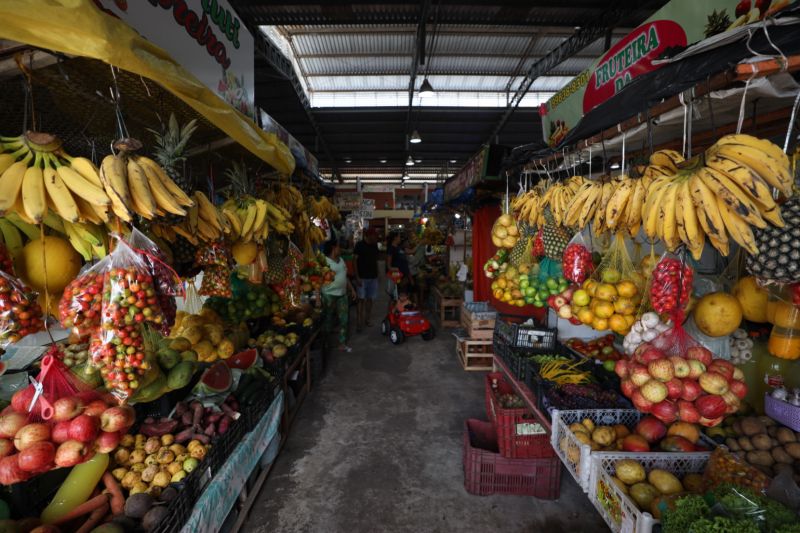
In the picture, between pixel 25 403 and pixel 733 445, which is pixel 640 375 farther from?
pixel 25 403

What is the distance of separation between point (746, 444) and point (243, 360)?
151 inches

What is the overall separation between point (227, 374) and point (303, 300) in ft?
9.97

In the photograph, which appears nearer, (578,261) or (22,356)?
(578,261)

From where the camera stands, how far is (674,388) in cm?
170

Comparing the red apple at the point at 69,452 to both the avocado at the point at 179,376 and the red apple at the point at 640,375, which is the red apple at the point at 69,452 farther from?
the red apple at the point at 640,375

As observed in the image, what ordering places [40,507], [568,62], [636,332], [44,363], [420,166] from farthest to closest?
[420,166], [568,62], [636,332], [40,507], [44,363]

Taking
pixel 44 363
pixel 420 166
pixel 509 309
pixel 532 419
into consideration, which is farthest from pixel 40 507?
pixel 420 166

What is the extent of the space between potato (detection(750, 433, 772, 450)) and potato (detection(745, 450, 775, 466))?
42 mm

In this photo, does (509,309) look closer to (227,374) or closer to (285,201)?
(285,201)

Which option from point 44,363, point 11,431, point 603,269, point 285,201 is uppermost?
point 285,201

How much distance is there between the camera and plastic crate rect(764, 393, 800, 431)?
84.6 inches

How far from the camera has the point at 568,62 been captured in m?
7.52

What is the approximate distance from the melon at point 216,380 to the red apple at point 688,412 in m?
2.94

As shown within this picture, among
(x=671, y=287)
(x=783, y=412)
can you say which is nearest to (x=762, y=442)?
(x=783, y=412)
